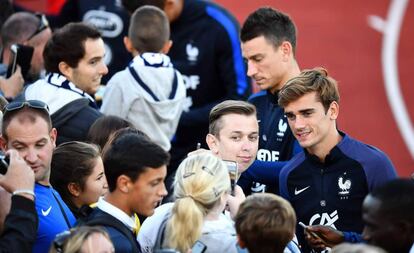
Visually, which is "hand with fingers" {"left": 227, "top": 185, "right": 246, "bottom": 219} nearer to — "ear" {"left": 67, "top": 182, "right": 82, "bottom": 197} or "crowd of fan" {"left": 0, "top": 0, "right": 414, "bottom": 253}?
"crowd of fan" {"left": 0, "top": 0, "right": 414, "bottom": 253}

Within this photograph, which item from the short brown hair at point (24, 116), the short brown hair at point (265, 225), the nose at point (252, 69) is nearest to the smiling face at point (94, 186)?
the short brown hair at point (24, 116)

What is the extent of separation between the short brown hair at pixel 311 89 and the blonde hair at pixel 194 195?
1160 mm

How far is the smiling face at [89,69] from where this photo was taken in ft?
25.9

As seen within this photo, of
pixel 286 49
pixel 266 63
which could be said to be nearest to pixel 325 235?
pixel 266 63

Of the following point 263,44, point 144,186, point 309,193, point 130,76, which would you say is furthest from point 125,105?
point 144,186

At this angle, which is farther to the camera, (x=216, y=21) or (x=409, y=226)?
(x=216, y=21)

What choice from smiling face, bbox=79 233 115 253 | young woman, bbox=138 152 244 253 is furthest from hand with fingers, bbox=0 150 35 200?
young woman, bbox=138 152 244 253

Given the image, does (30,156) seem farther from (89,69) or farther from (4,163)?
(89,69)

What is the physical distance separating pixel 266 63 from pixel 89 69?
4.04 feet

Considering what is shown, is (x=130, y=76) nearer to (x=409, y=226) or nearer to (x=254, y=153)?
(x=254, y=153)

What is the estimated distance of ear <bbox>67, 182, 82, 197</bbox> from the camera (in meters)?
6.53

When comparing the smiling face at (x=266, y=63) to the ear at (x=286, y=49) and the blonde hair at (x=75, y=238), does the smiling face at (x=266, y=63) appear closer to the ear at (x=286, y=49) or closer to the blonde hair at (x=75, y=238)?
the ear at (x=286, y=49)

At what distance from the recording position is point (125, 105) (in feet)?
27.2

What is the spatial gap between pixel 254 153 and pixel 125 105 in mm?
1684
